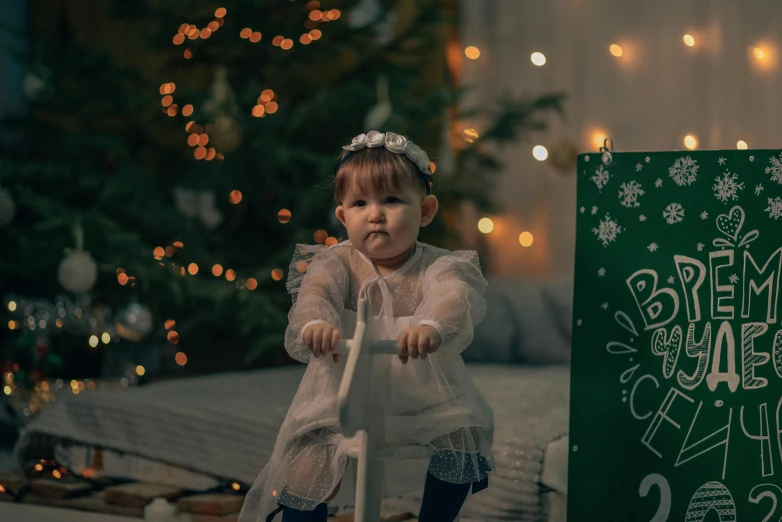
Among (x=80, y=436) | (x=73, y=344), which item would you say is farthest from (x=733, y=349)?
(x=73, y=344)

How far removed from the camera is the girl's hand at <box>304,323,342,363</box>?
4.02ft

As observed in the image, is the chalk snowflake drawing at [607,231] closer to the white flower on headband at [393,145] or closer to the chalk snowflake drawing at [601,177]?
the chalk snowflake drawing at [601,177]

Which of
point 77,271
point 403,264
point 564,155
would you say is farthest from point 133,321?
point 564,155

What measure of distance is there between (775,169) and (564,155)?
6.23 ft

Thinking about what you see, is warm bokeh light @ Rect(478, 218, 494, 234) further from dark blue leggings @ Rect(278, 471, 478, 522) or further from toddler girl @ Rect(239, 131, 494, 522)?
dark blue leggings @ Rect(278, 471, 478, 522)

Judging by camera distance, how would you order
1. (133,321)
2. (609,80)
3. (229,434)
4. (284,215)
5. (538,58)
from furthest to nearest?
(538,58) < (609,80) < (284,215) < (133,321) < (229,434)

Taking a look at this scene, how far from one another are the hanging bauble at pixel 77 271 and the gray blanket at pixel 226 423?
313 mm

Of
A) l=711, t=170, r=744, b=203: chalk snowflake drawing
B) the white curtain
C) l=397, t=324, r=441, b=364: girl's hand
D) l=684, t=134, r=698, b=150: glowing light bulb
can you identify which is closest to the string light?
the white curtain

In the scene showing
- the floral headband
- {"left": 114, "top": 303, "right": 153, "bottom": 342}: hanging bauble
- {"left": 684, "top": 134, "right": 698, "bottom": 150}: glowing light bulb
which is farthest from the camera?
{"left": 684, "top": 134, "right": 698, "bottom": 150}: glowing light bulb

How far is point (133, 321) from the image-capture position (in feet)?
8.59

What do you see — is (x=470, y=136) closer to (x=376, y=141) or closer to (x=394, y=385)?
(x=376, y=141)

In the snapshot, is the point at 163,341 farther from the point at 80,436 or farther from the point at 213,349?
the point at 80,436

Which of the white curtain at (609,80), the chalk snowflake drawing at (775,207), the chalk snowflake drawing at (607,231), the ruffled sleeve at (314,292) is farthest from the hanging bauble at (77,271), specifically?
the chalk snowflake drawing at (775,207)

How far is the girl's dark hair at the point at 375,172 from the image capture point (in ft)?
4.55
